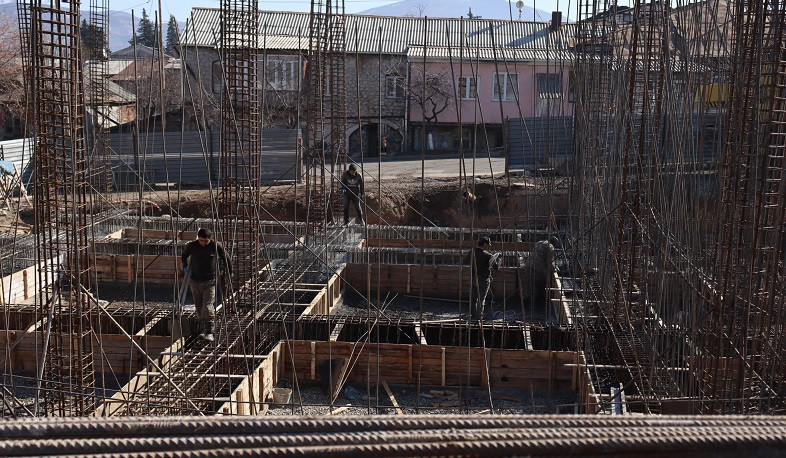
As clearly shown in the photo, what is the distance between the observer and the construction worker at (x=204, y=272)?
895 cm

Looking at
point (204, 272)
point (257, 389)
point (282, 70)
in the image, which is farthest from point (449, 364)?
point (282, 70)

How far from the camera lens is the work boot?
912cm

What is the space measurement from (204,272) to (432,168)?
14.6m

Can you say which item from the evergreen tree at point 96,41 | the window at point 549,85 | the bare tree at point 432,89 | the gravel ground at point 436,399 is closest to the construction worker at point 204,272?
the gravel ground at point 436,399

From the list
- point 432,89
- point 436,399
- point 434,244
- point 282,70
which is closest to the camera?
point 436,399

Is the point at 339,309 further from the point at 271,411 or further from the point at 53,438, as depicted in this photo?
the point at 53,438

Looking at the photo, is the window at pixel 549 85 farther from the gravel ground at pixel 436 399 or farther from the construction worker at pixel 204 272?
the construction worker at pixel 204 272

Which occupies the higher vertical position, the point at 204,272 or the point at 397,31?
the point at 397,31

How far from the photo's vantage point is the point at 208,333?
9281 millimetres

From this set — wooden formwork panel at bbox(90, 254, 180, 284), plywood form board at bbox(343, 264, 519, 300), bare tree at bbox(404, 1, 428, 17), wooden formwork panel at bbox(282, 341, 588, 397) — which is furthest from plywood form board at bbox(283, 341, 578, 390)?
bare tree at bbox(404, 1, 428, 17)

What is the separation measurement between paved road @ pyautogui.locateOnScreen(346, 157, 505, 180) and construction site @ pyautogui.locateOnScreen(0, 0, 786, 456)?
4.12 meters

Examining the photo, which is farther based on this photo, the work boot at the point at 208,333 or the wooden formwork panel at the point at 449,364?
the work boot at the point at 208,333

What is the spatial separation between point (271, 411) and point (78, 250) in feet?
8.87

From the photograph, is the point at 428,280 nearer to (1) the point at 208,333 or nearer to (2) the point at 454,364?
(2) the point at 454,364
